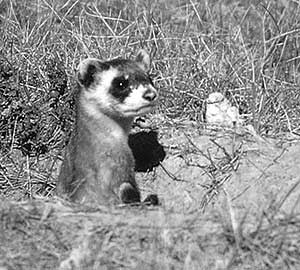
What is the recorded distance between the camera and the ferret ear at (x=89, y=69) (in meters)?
5.60

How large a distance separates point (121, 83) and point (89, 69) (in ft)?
0.93

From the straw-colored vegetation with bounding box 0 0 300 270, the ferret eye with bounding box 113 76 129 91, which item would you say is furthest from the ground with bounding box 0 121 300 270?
the ferret eye with bounding box 113 76 129 91

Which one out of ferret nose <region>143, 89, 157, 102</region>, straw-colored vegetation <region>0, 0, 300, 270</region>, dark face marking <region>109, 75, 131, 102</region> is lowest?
straw-colored vegetation <region>0, 0, 300, 270</region>

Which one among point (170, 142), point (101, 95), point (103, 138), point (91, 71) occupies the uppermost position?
point (91, 71)

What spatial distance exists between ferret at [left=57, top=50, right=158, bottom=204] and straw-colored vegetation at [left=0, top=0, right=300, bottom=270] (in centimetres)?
35

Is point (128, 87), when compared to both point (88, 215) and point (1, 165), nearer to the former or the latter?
point (88, 215)

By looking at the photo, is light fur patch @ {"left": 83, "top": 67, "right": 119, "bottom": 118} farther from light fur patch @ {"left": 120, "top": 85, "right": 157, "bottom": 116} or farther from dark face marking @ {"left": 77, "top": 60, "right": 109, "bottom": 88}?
light fur patch @ {"left": 120, "top": 85, "right": 157, "bottom": 116}

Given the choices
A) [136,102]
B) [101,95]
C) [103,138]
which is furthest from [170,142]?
[136,102]

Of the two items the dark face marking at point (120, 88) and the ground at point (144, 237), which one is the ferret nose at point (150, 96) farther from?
the ground at point (144, 237)

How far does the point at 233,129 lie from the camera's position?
6.57 meters

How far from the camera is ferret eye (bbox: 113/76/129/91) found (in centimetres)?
545

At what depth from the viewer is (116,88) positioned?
5500mm

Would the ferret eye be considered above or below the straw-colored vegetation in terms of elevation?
above

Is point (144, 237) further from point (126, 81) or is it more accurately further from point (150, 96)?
point (126, 81)
